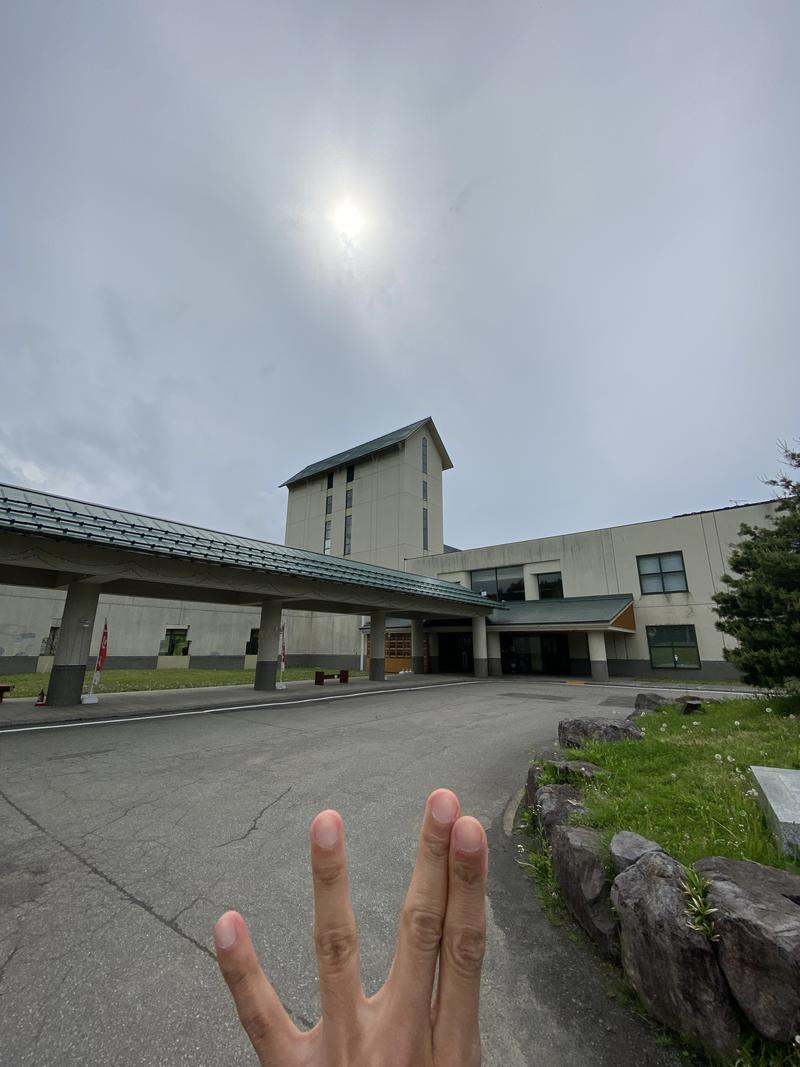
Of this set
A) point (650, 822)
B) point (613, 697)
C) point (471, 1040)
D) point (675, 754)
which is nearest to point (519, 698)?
point (613, 697)

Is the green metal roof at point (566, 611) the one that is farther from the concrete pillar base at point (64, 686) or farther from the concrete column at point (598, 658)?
the concrete pillar base at point (64, 686)

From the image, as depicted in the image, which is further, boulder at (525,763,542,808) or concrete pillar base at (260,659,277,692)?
concrete pillar base at (260,659,277,692)

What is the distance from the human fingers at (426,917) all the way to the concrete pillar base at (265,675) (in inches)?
770

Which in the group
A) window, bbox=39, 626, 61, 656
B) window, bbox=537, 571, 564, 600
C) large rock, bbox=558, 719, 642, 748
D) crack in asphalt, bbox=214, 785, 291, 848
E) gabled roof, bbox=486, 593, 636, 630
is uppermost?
window, bbox=537, 571, 564, 600

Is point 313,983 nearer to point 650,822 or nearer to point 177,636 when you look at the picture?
point 650,822

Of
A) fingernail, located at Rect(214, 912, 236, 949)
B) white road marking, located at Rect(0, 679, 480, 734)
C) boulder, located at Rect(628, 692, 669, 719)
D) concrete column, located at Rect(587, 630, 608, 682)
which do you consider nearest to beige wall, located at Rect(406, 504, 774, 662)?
concrete column, located at Rect(587, 630, 608, 682)

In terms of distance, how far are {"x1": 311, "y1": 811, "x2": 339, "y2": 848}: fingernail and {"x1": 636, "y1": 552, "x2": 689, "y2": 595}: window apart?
29138 mm

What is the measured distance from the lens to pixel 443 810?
102 cm

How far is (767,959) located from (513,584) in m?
31.1

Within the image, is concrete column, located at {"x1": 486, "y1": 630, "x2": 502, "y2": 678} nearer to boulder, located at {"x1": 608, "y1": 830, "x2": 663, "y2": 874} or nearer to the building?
the building

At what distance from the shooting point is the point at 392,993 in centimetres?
113

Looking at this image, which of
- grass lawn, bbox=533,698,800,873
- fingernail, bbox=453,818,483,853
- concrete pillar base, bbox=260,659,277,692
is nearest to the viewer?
fingernail, bbox=453,818,483,853

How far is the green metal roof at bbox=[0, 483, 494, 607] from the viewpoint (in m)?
11.1

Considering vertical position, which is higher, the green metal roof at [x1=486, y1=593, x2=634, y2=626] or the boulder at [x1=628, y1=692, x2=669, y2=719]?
the green metal roof at [x1=486, y1=593, x2=634, y2=626]
